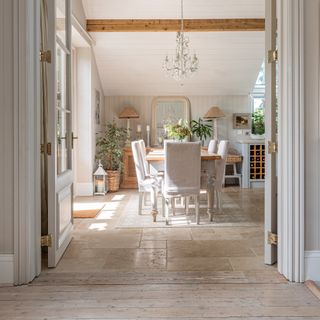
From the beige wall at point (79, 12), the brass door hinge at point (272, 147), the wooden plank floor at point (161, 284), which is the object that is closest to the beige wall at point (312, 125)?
the brass door hinge at point (272, 147)

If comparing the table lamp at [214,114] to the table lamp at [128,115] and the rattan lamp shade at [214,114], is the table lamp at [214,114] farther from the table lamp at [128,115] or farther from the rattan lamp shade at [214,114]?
the table lamp at [128,115]

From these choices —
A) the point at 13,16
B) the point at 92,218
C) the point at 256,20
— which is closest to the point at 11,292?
the point at 13,16

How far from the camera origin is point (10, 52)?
2.52m

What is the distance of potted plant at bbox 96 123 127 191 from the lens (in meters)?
7.12

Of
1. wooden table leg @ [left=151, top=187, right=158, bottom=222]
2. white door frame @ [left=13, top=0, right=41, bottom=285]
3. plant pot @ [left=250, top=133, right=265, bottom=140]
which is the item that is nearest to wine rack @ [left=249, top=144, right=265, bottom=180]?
plant pot @ [left=250, top=133, right=265, bottom=140]

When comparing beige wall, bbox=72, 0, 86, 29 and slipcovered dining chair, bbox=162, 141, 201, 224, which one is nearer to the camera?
slipcovered dining chair, bbox=162, 141, 201, 224

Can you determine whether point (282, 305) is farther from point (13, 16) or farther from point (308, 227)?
point (13, 16)

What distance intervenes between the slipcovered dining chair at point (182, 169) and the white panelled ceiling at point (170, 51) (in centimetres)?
308

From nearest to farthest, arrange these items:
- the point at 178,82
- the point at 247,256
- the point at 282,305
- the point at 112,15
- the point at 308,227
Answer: the point at 282,305
the point at 308,227
the point at 247,256
the point at 112,15
the point at 178,82

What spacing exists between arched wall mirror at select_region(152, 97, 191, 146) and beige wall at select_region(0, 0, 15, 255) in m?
5.76

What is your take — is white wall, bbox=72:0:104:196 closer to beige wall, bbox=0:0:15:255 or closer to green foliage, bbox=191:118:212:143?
green foliage, bbox=191:118:212:143

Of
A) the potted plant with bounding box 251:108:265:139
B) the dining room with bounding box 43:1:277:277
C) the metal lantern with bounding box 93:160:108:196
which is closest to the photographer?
the dining room with bounding box 43:1:277:277

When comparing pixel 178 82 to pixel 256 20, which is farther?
pixel 178 82

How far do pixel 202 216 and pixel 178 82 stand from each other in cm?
389
